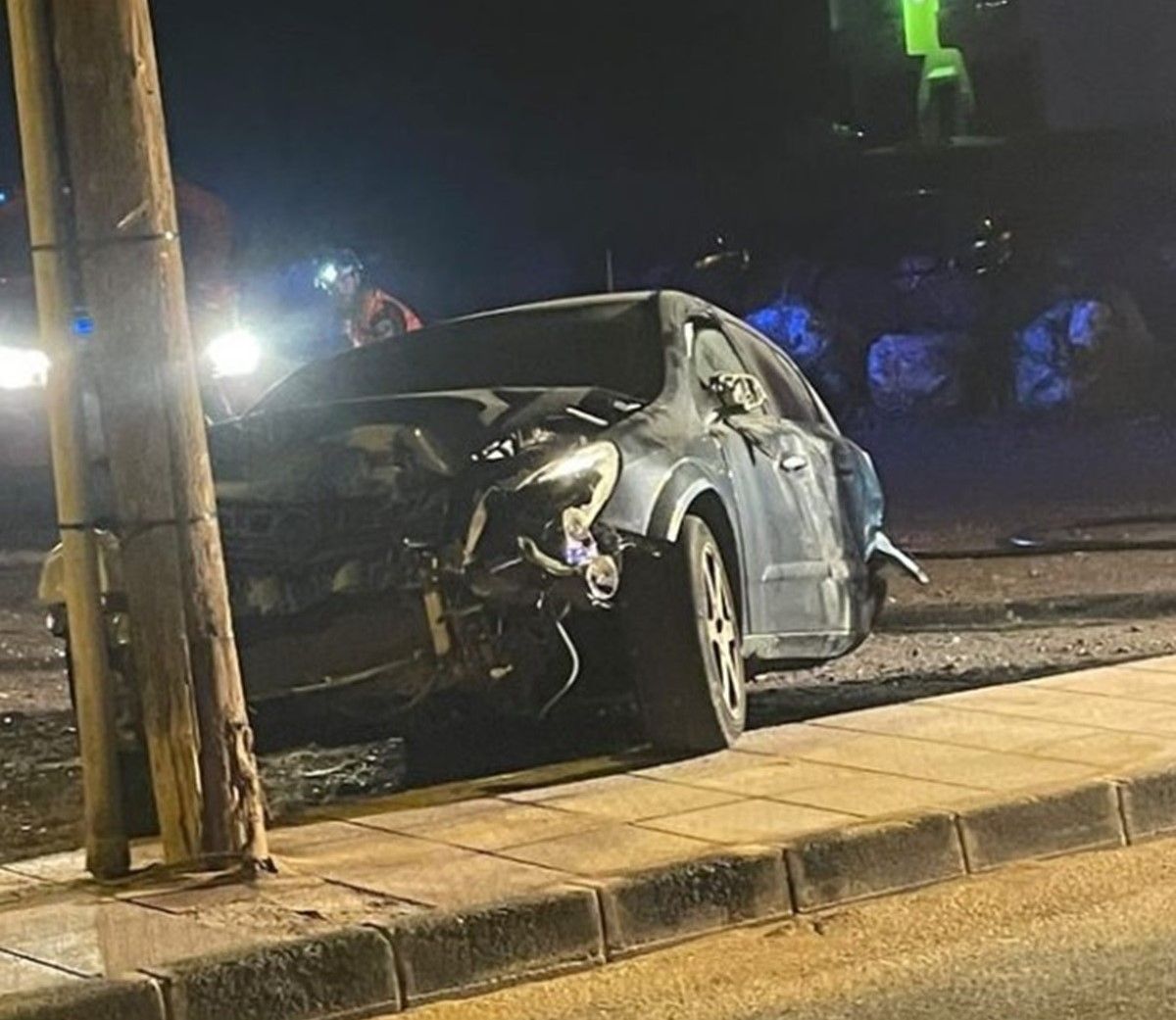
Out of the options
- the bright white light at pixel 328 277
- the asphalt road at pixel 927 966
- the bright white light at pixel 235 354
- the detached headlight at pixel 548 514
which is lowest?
the asphalt road at pixel 927 966

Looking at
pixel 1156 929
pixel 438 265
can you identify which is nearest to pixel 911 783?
pixel 1156 929

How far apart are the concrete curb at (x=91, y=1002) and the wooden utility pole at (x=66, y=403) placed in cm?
108

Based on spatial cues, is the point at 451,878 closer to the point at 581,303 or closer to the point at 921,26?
the point at 581,303

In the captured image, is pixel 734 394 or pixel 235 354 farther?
pixel 235 354

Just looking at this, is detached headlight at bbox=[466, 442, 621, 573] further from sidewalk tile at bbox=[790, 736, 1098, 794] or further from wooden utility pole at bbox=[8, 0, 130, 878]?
wooden utility pole at bbox=[8, 0, 130, 878]

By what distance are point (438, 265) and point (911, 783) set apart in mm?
30990

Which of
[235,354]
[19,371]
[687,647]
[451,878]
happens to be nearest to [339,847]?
[451,878]

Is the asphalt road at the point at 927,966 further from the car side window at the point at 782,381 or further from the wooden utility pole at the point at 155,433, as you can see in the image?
the car side window at the point at 782,381

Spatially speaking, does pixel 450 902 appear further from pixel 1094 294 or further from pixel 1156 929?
pixel 1094 294

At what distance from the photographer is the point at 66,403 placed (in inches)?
246

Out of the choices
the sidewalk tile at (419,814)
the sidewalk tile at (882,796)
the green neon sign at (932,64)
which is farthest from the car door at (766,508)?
the green neon sign at (932,64)

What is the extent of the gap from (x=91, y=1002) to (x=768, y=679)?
5469mm

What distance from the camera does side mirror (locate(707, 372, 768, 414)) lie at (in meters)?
8.59

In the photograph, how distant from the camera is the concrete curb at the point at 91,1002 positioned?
17.1 feet
